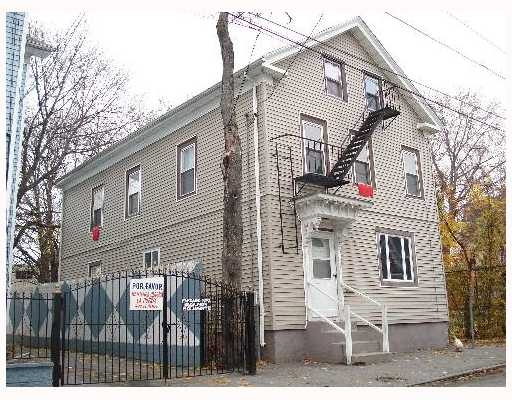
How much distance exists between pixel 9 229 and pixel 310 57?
30.6 ft

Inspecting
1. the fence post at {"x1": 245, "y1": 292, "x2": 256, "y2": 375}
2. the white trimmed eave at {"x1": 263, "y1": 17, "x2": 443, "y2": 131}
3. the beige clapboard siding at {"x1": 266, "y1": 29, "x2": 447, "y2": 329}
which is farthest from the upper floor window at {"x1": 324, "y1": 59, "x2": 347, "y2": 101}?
the fence post at {"x1": 245, "y1": 292, "x2": 256, "y2": 375}

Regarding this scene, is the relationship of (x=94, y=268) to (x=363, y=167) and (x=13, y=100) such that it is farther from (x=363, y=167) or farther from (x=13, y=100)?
(x=363, y=167)

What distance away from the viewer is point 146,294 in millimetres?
10664

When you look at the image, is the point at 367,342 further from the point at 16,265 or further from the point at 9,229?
the point at 16,265

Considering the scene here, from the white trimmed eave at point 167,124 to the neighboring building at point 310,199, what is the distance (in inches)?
1.9

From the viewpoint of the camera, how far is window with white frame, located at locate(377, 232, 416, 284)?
659 inches

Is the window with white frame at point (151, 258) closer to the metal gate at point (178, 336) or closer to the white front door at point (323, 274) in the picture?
the metal gate at point (178, 336)

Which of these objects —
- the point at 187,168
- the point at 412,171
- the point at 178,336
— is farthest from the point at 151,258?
the point at 412,171

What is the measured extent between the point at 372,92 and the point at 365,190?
3915 millimetres

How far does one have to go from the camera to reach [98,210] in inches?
851

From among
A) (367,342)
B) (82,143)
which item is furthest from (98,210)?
(367,342)

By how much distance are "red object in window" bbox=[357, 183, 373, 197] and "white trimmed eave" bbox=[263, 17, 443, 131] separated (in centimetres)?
422

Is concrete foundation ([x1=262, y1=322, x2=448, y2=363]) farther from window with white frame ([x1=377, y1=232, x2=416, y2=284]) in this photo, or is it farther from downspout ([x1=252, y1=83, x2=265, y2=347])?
window with white frame ([x1=377, y1=232, x2=416, y2=284])

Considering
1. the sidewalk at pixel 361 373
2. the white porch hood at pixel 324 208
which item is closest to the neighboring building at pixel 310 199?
the white porch hood at pixel 324 208
